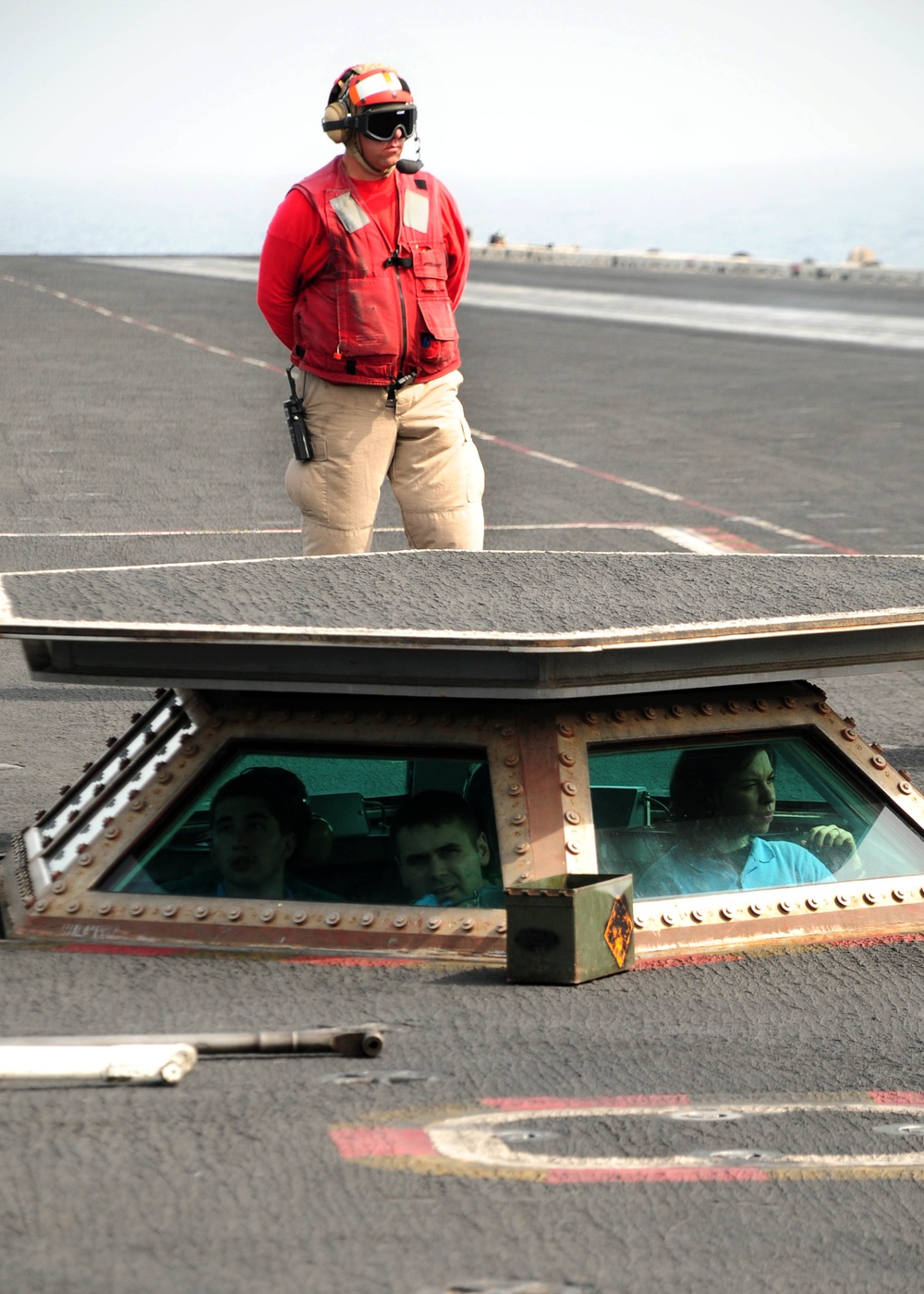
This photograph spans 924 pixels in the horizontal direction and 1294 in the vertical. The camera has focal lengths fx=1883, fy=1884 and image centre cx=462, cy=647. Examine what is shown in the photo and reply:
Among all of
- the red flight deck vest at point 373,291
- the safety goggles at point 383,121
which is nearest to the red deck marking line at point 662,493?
the red flight deck vest at point 373,291

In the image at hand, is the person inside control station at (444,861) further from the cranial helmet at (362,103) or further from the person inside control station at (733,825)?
the cranial helmet at (362,103)

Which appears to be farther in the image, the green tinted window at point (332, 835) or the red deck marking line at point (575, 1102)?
the green tinted window at point (332, 835)

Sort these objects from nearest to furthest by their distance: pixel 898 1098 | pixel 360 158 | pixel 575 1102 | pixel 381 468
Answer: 1. pixel 575 1102
2. pixel 898 1098
3. pixel 360 158
4. pixel 381 468

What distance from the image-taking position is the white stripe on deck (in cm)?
3606

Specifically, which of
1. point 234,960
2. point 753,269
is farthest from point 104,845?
point 753,269

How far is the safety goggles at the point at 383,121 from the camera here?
6.75m

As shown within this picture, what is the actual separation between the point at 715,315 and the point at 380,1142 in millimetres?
39628

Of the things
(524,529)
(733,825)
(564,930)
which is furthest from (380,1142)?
(524,529)

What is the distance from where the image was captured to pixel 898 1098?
13.8 feet

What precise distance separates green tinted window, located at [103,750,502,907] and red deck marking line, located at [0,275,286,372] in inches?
922

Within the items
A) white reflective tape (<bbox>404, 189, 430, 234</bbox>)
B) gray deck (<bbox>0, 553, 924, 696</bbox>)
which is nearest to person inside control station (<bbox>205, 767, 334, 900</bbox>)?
gray deck (<bbox>0, 553, 924, 696</bbox>)

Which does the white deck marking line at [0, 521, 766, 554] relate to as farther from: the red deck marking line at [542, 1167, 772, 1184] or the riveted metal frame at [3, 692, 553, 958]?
the red deck marking line at [542, 1167, 772, 1184]

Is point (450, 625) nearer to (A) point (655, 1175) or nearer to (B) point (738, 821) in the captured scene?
(B) point (738, 821)

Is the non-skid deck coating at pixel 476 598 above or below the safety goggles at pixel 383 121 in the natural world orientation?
below
